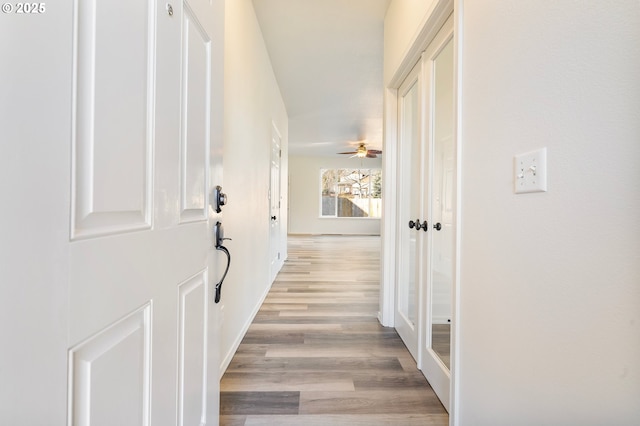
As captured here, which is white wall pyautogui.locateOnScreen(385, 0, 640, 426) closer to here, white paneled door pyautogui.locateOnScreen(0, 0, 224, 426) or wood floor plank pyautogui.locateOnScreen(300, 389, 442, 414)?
wood floor plank pyautogui.locateOnScreen(300, 389, 442, 414)

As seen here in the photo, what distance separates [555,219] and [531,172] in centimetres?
15

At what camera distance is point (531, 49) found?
84cm

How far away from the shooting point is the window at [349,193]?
10.4 meters

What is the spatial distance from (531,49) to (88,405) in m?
1.34

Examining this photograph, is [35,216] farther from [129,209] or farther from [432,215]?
[432,215]

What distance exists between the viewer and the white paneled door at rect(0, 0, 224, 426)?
502mm

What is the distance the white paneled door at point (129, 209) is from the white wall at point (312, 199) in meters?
9.15

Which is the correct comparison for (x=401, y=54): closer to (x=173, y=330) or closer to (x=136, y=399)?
(x=173, y=330)

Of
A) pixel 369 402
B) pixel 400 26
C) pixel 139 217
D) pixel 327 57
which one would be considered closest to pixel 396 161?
pixel 400 26

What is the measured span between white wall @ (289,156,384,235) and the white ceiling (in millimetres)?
3963

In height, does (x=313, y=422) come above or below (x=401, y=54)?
below

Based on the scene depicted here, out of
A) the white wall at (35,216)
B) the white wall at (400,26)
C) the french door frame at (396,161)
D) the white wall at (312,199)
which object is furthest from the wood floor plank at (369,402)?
the white wall at (312,199)

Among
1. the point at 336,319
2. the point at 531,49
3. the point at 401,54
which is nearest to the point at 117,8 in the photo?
the point at 531,49

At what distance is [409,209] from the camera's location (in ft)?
7.62
